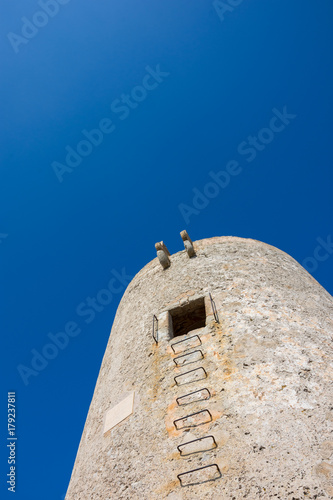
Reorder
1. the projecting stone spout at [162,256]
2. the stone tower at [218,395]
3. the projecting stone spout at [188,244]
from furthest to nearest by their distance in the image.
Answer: the projecting stone spout at [162,256] < the projecting stone spout at [188,244] < the stone tower at [218,395]

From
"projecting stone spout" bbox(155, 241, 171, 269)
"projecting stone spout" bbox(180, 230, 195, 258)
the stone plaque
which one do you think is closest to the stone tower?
the stone plaque

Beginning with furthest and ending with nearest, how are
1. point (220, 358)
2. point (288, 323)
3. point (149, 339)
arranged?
point (149, 339), point (288, 323), point (220, 358)

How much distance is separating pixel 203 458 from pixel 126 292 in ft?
12.9

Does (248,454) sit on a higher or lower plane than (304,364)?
lower

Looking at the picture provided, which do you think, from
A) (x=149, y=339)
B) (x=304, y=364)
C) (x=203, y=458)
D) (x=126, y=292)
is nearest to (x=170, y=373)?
(x=149, y=339)

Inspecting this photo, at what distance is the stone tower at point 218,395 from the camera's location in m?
2.80

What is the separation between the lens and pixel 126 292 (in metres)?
6.69

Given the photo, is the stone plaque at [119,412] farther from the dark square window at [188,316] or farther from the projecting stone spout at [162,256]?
the projecting stone spout at [162,256]

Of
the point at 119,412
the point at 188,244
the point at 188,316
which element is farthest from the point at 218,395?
the point at 188,244

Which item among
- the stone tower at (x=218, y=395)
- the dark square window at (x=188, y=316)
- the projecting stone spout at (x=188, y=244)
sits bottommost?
the stone tower at (x=218, y=395)

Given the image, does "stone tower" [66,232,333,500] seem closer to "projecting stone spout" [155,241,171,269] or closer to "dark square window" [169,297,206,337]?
"dark square window" [169,297,206,337]

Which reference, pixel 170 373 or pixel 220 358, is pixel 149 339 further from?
pixel 220 358

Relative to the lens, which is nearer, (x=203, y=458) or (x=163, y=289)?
(x=203, y=458)

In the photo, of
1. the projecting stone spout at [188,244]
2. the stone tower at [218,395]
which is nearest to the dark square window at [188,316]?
the stone tower at [218,395]
